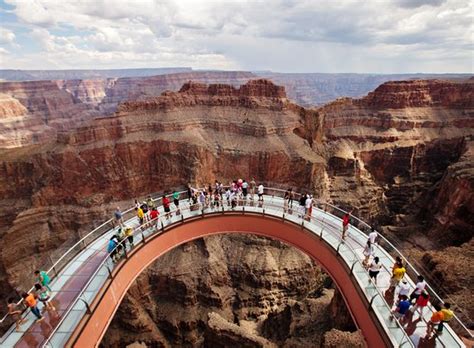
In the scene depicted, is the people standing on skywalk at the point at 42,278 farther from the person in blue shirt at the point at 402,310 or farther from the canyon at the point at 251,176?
the canyon at the point at 251,176

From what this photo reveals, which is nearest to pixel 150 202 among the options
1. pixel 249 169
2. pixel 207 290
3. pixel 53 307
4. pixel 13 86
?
pixel 53 307

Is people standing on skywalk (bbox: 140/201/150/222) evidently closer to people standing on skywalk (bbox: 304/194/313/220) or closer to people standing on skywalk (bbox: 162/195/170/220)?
people standing on skywalk (bbox: 162/195/170/220)

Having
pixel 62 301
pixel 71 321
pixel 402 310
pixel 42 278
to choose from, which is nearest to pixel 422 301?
pixel 402 310

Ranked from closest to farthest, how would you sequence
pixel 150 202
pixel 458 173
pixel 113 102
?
pixel 150 202, pixel 458 173, pixel 113 102

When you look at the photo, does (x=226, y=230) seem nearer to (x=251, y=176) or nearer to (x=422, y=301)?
(x=422, y=301)

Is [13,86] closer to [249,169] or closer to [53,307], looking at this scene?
[249,169]

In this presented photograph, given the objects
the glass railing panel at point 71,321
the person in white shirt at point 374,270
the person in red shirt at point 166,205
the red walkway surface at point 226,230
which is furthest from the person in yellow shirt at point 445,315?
the person in red shirt at point 166,205

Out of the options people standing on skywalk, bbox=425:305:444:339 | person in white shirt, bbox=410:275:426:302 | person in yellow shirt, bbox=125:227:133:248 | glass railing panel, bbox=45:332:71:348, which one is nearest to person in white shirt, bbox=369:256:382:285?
person in white shirt, bbox=410:275:426:302
